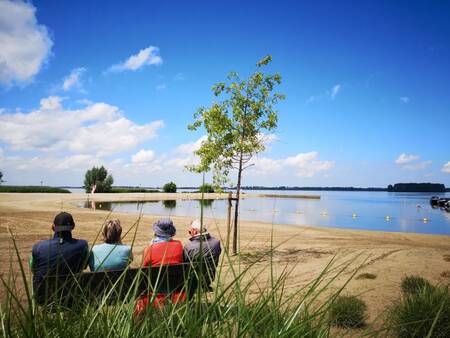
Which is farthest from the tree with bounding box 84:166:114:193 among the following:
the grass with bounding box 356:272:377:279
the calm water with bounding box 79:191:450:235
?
the grass with bounding box 356:272:377:279

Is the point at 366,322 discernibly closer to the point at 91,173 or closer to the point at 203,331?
A: the point at 203,331

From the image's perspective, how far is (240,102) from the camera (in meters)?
10.7

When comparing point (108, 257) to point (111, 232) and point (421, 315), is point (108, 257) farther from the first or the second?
point (421, 315)

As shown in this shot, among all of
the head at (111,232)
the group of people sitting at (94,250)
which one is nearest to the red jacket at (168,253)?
the group of people sitting at (94,250)

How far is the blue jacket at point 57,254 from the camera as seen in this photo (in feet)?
12.5

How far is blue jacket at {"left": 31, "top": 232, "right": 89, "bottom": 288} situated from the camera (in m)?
3.80

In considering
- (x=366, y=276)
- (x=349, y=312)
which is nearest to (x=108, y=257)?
(x=349, y=312)

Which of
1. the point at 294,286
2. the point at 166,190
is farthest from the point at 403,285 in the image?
the point at 166,190

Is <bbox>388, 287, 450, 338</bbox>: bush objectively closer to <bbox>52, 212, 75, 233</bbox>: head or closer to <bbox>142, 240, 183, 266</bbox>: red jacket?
<bbox>142, 240, 183, 266</bbox>: red jacket

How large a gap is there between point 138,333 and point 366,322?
4723 millimetres

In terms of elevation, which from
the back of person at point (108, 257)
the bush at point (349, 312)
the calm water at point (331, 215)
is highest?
the back of person at point (108, 257)

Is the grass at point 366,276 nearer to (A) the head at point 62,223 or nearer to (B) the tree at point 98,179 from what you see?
(A) the head at point 62,223

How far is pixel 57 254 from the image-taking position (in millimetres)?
3795

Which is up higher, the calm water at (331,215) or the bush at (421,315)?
the bush at (421,315)
